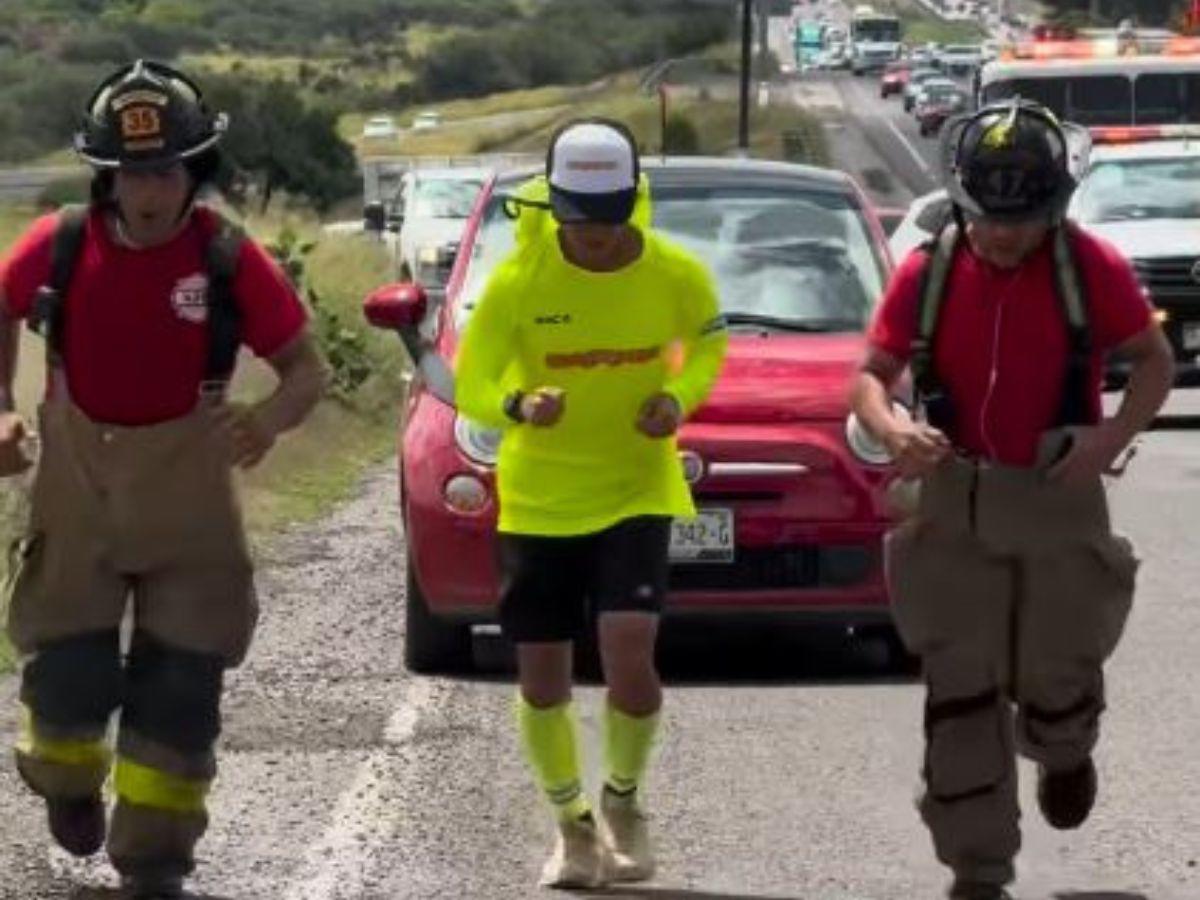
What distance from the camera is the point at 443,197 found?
113 ft

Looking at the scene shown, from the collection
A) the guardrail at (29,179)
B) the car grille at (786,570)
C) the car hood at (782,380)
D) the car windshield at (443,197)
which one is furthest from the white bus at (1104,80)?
the guardrail at (29,179)

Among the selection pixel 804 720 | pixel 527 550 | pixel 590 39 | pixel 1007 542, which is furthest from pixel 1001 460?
pixel 590 39

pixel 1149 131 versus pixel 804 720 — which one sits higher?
pixel 804 720

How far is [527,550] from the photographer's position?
771cm

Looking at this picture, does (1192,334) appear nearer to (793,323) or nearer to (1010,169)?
(793,323)

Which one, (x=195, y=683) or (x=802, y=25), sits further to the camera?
(x=802, y=25)

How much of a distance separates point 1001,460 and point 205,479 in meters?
1.65

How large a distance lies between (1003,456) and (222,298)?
65.1 inches

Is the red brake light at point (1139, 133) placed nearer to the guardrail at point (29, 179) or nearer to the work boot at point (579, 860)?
the work boot at point (579, 860)

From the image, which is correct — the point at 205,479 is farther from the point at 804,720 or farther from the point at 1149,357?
the point at 804,720

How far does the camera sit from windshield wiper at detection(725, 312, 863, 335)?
11.1 metres

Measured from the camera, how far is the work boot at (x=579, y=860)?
7.51 meters

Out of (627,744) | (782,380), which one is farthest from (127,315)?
(782,380)

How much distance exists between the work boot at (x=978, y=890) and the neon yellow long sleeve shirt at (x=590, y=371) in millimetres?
1165
